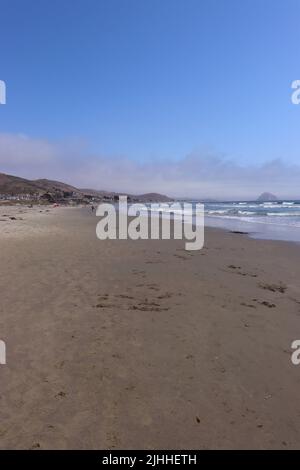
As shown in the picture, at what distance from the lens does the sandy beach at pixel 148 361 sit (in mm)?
3385

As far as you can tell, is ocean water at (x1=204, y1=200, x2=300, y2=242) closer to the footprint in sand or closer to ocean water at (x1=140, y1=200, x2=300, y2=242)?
ocean water at (x1=140, y1=200, x2=300, y2=242)

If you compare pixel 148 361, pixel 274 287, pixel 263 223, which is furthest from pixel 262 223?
pixel 148 361

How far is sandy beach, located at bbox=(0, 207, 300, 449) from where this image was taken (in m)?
3.38

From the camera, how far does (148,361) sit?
187 inches

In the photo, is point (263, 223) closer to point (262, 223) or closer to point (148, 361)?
point (262, 223)

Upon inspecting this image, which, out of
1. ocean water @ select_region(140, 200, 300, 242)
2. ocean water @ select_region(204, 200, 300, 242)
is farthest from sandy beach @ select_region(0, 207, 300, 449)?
ocean water @ select_region(204, 200, 300, 242)

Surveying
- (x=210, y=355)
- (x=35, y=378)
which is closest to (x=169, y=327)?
(x=210, y=355)

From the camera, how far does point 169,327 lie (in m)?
6.00

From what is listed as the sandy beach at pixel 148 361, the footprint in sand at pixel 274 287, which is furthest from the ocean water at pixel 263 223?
the sandy beach at pixel 148 361

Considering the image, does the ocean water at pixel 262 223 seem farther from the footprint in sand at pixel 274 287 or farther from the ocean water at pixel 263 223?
the footprint in sand at pixel 274 287

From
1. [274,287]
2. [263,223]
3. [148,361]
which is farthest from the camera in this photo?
[263,223]

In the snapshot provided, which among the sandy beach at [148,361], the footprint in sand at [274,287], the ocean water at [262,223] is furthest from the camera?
the ocean water at [262,223]
